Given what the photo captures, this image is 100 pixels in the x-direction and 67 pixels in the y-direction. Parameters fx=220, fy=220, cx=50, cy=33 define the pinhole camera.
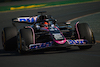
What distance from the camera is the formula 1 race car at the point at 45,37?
6.99 meters

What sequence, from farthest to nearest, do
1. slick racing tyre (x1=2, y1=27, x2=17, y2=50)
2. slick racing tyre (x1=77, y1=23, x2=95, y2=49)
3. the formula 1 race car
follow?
Answer: slick racing tyre (x1=2, y1=27, x2=17, y2=50), slick racing tyre (x1=77, y1=23, x2=95, y2=49), the formula 1 race car

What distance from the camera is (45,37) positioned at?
8.25 m

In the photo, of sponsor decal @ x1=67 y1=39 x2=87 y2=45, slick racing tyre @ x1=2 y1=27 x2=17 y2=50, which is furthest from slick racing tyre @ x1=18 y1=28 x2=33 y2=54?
sponsor decal @ x1=67 y1=39 x2=87 y2=45

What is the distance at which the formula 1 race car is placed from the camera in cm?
699

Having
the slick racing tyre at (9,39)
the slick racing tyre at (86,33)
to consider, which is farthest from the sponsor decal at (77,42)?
the slick racing tyre at (9,39)

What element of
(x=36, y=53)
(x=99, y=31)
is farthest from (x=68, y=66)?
(x=99, y=31)

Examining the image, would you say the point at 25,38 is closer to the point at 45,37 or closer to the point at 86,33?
Answer: the point at 45,37

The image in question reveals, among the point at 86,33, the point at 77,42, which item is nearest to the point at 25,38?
the point at 77,42

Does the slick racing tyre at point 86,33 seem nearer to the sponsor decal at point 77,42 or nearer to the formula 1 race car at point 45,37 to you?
the formula 1 race car at point 45,37

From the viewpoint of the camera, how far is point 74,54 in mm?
6879

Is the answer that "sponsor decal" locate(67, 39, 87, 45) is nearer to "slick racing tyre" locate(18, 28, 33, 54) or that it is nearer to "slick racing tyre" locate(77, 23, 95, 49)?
"slick racing tyre" locate(77, 23, 95, 49)

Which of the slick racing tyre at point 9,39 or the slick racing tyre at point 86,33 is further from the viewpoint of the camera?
the slick racing tyre at point 9,39

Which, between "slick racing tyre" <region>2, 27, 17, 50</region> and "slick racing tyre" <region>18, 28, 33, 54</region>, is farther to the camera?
"slick racing tyre" <region>2, 27, 17, 50</region>

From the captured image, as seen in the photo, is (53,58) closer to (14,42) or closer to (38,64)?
(38,64)
